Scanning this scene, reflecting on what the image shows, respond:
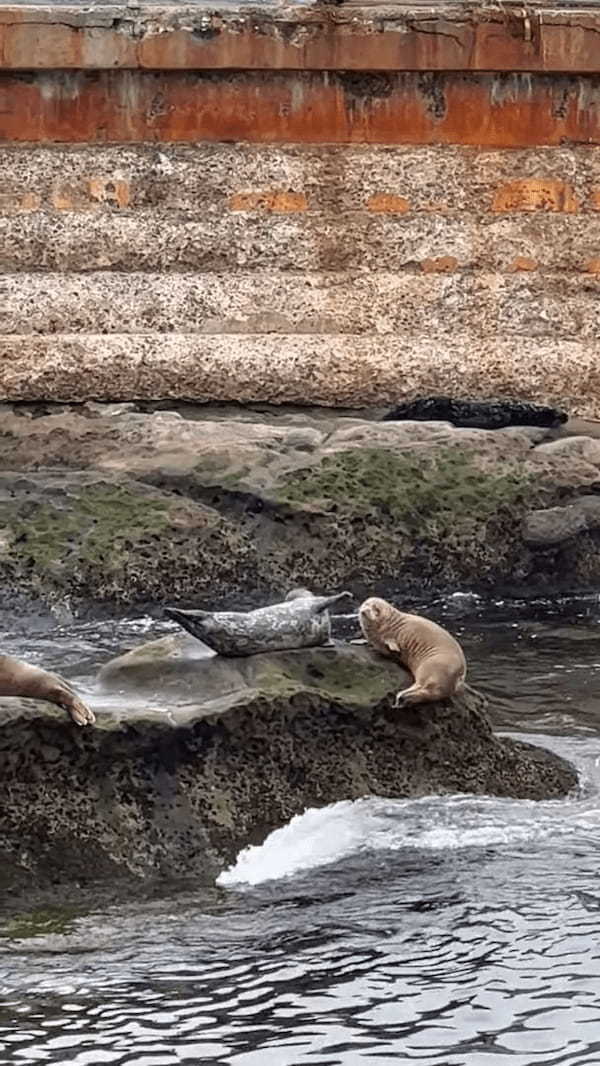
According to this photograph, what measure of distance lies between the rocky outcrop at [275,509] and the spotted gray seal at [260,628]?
3.16m

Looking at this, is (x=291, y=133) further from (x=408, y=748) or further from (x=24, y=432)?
(x=408, y=748)

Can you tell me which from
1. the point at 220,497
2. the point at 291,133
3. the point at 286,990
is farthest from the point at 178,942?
the point at 291,133

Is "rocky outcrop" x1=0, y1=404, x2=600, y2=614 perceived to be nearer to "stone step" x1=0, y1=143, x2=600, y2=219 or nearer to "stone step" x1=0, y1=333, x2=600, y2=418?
"stone step" x1=0, y1=333, x2=600, y2=418

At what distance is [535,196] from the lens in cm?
1568

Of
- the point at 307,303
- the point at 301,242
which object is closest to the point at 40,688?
the point at 307,303

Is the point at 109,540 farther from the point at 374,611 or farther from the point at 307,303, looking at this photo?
the point at 374,611

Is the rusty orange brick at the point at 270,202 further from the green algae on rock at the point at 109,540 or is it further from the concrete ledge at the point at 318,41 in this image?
the green algae on rock at the point at 109,540

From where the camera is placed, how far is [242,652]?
992 cm

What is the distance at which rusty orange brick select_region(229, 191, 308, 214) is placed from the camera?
51.5ft

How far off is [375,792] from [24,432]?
5.82m

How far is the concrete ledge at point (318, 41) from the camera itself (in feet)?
50.6

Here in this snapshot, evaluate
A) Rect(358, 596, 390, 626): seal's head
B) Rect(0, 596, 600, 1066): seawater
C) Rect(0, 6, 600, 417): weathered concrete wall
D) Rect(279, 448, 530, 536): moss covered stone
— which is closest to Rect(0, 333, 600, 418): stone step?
Rect(0, 6, 600, 417): weathered concrete wall

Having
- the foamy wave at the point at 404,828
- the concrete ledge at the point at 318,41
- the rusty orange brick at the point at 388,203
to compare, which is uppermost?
the concrete ledge at the point at 318,41

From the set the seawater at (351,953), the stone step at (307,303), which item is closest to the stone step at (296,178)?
the stone step at (307,303)
